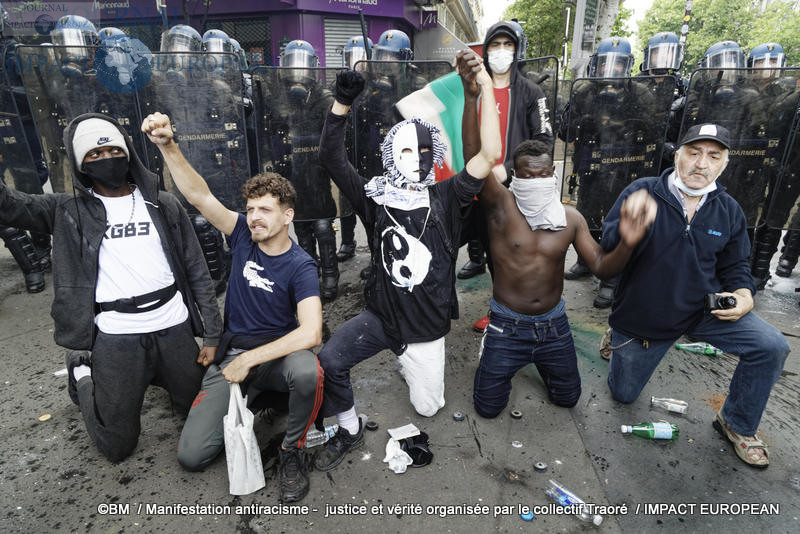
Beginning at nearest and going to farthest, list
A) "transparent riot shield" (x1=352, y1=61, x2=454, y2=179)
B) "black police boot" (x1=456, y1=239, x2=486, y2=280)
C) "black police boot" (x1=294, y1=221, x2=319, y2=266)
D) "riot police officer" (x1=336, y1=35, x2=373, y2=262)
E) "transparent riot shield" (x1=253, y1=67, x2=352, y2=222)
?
1. "transparent riot shield" (x1=253, y1=67, x2=352, y2=222)
2. "transparent riot shield" (x1=352, y1=61, x2=454, y2=179)
3. "black police boot" (x1=294, y1=221, x2=319, y2=266)
4. "black police boot" (x1=456, y1=239, x2=486, y2=280)
5. "riot police officer" (x1=336, y1=35, x2=373, y2=262)

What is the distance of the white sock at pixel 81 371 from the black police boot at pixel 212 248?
68.5 inches

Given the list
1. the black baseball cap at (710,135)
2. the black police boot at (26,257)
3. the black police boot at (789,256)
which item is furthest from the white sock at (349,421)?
the black police boot at (789,256)

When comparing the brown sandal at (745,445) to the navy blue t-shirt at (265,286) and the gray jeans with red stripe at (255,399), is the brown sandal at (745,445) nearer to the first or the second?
the gray jeans with red stripe at (255,399)

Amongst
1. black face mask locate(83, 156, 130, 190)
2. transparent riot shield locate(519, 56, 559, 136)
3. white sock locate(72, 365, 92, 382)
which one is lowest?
white sock locate(72, 365, 92, 382)

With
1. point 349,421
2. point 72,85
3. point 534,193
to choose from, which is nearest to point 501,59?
point 534,193

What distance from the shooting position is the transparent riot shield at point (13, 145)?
445 centimetres

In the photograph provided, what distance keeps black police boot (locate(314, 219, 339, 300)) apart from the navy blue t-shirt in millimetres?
2077

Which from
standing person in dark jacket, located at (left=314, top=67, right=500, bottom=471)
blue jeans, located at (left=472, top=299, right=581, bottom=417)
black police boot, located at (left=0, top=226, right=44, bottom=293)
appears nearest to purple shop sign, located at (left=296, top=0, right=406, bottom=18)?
black police boot, located at (left=0, top=226, right=44, bottom=293)

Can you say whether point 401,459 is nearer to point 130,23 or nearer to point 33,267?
point 33,267

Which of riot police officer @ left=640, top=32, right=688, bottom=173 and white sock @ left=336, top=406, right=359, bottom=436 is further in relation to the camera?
riot police officer @ left=640, top=32, right=688, bottom=173

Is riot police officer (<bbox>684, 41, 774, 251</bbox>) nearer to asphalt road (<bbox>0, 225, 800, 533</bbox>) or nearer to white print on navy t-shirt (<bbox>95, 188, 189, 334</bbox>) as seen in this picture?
asphalt road (<bbox>0, 225, 800, 533</bbox>)

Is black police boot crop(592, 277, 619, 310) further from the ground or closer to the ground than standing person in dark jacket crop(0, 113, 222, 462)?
closer to the ground

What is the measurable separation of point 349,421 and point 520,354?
3.73 ft

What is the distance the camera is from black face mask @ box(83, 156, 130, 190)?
2301 mm
